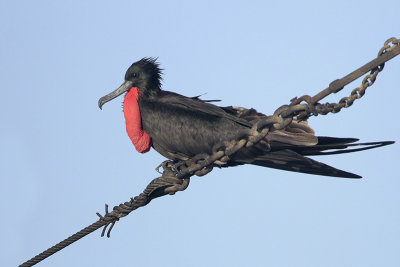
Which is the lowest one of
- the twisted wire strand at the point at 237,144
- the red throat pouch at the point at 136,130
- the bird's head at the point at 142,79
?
the twisted wire strand at the point at 237,144

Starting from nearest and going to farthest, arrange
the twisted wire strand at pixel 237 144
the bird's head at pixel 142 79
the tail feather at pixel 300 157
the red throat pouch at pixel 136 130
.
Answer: the twisted wire strand at pixel 237 144, the tail feather at pixel 300 157, the red throat pouch at pixel 136 130, the bird's head at pixel 142 79

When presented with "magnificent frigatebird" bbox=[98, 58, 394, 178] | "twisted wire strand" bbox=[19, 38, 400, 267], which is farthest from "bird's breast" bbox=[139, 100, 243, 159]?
"twisted wire strand" bbox=[19, 38, 400, 267]

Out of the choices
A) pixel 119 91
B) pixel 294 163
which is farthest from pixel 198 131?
pixel 119 91

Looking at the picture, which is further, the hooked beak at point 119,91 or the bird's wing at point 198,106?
the hooked beak at point 119,91

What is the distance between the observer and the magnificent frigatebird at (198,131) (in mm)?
7562

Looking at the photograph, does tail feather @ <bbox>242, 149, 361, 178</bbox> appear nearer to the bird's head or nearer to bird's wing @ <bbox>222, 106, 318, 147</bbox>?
bird's wing @ <bbox>222, 106, 318, 147</bbox>

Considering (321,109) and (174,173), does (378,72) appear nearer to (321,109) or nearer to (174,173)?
(321,109)

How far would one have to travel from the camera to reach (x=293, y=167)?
7.82m

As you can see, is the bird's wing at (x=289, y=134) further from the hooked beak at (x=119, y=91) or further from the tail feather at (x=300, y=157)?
the hooked beak at (x=119, y=91)

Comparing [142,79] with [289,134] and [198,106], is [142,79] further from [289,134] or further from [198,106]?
[289,134]

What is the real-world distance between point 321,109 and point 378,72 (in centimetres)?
55

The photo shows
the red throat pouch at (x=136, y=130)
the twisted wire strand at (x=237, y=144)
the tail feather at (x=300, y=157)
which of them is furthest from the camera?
the red throat pouch at (x=136, y=130)

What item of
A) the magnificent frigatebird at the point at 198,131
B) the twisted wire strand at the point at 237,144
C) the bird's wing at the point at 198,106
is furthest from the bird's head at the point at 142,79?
the twisted wire strand at the point at 237,144

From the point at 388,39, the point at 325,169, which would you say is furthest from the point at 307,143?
the point at 388,39
